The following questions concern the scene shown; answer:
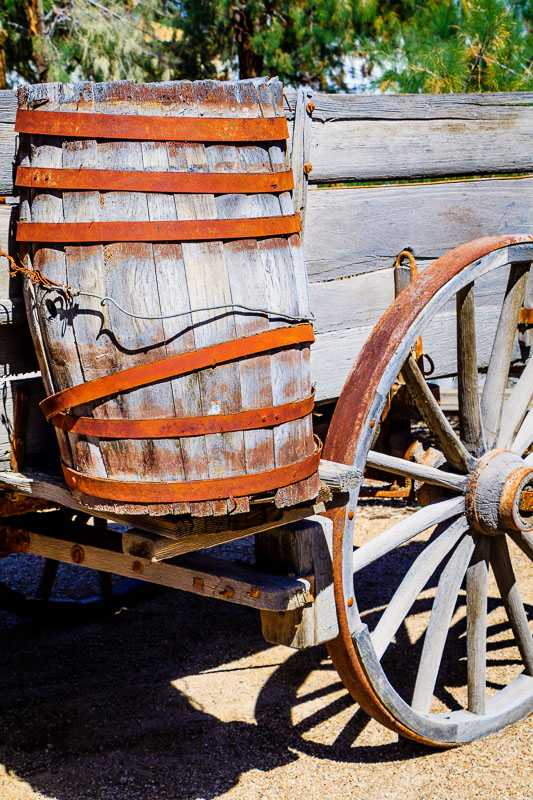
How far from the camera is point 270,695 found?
10.6ft

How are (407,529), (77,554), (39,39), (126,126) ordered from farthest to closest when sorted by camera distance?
(39,39) → (407,529) → (77,554) → (126,126)

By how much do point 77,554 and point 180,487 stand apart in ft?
2.44

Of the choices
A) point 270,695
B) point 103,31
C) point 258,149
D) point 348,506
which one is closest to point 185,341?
point 258,149

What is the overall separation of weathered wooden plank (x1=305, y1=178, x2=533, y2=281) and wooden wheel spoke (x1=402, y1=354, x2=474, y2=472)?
363mm

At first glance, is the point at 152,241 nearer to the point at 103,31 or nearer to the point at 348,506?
the point at 348,506

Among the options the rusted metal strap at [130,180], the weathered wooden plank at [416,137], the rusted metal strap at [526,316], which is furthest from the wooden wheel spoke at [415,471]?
A: the rusted metal strap at [130,180]

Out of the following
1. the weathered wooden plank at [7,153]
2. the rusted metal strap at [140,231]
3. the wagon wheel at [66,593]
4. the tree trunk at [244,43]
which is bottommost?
the wagon wheel at [66,593]

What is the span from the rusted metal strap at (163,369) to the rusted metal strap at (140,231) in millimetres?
214

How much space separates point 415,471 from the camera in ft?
8.21

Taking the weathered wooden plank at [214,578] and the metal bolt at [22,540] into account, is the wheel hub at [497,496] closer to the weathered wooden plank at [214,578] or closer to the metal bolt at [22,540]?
the weathered wooden plank at [214,578]

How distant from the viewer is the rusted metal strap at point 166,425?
1743 millimetres

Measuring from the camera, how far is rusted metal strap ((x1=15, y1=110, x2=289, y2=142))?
1.68 metres

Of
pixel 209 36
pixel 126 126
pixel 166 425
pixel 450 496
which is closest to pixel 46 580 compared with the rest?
pixel 450 496

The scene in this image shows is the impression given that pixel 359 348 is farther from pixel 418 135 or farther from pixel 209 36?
pixel 209 36
